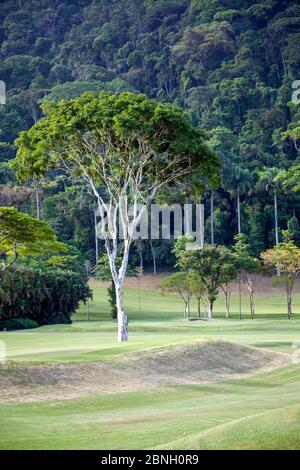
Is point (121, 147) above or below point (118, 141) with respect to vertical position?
below

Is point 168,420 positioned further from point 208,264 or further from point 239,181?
point 239,181

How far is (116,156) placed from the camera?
46.9 m

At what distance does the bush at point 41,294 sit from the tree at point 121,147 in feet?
73.9

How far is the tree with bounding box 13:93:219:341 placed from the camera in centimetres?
4434

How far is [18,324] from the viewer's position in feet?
224

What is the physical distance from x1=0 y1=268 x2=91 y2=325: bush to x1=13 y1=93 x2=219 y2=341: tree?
73.9 feet

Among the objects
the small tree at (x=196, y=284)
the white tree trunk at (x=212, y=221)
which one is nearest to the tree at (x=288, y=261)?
the small tree at (x=196, y=284)

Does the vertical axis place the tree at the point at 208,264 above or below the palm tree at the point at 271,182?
below

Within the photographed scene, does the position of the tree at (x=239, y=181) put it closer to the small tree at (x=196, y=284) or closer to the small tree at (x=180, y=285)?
the small tree at (x=180, y=285)

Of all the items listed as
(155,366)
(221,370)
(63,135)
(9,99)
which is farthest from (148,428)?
(9,99)

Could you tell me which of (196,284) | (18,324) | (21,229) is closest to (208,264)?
(196,284)

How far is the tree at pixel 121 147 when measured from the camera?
4434 cm

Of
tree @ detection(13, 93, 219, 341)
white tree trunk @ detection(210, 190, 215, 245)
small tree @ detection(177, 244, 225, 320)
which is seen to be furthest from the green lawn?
white tree trunk @ detection(210, 190, 215, 245)

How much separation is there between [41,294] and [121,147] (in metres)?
29.3
